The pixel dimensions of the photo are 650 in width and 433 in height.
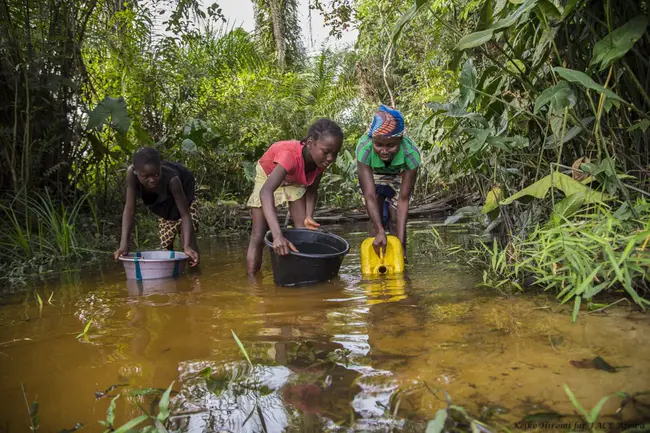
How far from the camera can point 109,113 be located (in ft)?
15.7

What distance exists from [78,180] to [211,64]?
4214 mm

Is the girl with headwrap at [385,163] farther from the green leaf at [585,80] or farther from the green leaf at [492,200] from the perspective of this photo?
the green leaf at [585,80]

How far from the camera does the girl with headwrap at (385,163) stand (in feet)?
10.3

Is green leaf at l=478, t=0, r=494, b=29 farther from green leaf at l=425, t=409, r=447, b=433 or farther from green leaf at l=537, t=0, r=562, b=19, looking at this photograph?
green leaf at l=425, t=409, r=447, b=433

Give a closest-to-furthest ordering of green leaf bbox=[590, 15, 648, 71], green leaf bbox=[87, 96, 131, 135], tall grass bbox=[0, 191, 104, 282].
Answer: green leaf bbox=[590, 15, 648, 71], tall grass bbox=[0, 191, 104, 282], green leaf bbox=[87, 96, 131, 135]

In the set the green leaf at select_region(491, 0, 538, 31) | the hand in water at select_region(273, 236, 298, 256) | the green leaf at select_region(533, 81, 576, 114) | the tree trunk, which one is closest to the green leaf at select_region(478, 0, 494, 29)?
the green leaf at select_region(491, 0, 538, 31)

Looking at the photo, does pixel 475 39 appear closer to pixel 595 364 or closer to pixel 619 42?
pixel 619 42

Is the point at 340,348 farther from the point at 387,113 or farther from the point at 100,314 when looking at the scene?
the point at 387,113

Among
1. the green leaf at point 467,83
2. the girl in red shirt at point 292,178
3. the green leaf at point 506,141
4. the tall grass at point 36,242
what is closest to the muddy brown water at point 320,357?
the girl in red shirt at point 292,178

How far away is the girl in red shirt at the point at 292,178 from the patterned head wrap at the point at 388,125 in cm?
25

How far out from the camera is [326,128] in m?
3.06

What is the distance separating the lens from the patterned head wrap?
3131 millimetres

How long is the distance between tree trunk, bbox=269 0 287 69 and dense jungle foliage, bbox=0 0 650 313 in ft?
8.08

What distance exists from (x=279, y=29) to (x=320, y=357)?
43.9 feet
